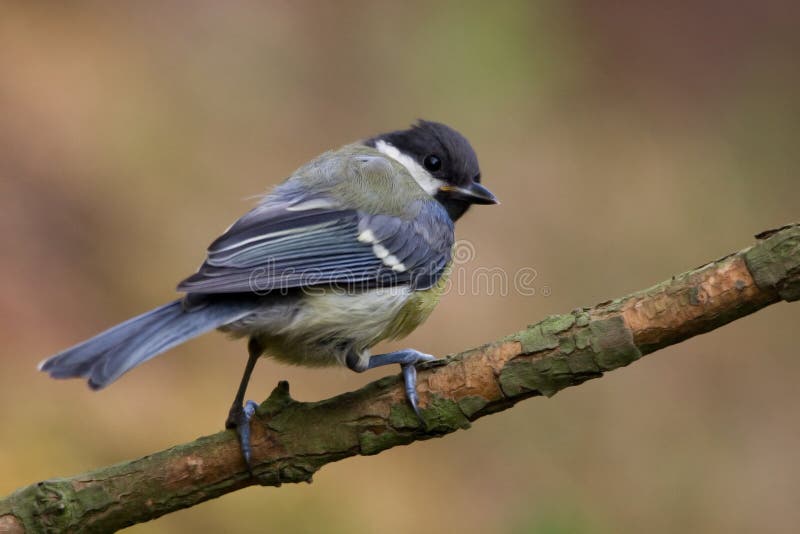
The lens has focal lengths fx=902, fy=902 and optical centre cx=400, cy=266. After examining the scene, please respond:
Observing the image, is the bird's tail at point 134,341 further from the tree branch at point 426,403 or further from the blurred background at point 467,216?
the blurred background at point 467,216

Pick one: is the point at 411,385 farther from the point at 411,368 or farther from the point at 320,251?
the point at 320,251

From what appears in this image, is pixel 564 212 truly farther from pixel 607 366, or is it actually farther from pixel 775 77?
pixel 607 366

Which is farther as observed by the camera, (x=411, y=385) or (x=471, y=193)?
(x=471, y=193)

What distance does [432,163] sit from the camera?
346 cm

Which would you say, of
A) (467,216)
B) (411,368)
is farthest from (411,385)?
(467,216)

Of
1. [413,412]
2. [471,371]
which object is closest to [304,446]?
[413,412]

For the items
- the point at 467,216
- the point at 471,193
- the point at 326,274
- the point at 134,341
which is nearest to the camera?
the point at 134,341

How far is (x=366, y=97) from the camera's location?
242 inches

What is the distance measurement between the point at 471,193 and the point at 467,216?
213 centimetres

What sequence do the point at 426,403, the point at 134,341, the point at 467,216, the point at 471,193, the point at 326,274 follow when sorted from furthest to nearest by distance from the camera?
the point at 467,216, the point at 471,193, the point at 326,274, the point at 426,403, the point at 134,341

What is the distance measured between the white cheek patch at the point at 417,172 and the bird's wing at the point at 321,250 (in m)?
0.17

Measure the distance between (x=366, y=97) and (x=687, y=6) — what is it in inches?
97.9

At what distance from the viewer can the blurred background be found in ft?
14.9

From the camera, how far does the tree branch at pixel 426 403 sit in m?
2.32
